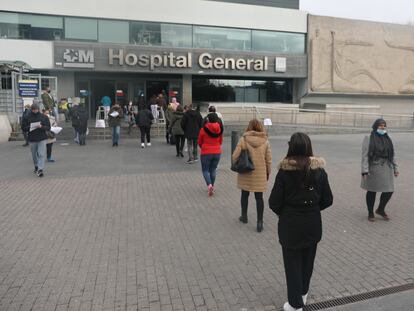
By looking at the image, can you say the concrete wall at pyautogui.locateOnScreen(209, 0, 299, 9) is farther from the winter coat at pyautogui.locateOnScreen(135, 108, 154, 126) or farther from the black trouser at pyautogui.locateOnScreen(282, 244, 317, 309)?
the black trouser at pyautogui.locateOnScreen(282, 244, 317, 309)

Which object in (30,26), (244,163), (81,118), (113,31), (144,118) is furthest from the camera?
(113,31)

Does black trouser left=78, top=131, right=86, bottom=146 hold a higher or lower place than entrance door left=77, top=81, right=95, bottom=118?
lower

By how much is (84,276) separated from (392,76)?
3136 cm

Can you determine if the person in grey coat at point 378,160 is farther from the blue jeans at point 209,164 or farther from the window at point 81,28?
the window at point 81,28

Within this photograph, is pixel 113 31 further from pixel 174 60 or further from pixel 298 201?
pixel 298 201

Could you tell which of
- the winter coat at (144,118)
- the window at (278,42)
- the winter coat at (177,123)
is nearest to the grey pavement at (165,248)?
the winter coat at (177,123)

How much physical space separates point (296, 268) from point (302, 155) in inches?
37.5

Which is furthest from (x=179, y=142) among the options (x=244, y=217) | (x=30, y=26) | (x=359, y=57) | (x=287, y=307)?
(x=359, y=57)

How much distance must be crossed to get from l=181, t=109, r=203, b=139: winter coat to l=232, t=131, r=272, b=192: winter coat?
5730 mm

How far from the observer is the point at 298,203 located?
3242 mm

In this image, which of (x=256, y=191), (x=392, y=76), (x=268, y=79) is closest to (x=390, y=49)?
(x=392, y=76)

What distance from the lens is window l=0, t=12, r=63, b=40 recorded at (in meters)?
22.8

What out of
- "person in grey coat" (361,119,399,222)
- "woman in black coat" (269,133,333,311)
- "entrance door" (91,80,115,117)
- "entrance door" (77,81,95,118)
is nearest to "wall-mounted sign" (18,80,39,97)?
"entrance door" (77,81,95,118)

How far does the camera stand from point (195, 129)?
11.4 metres
